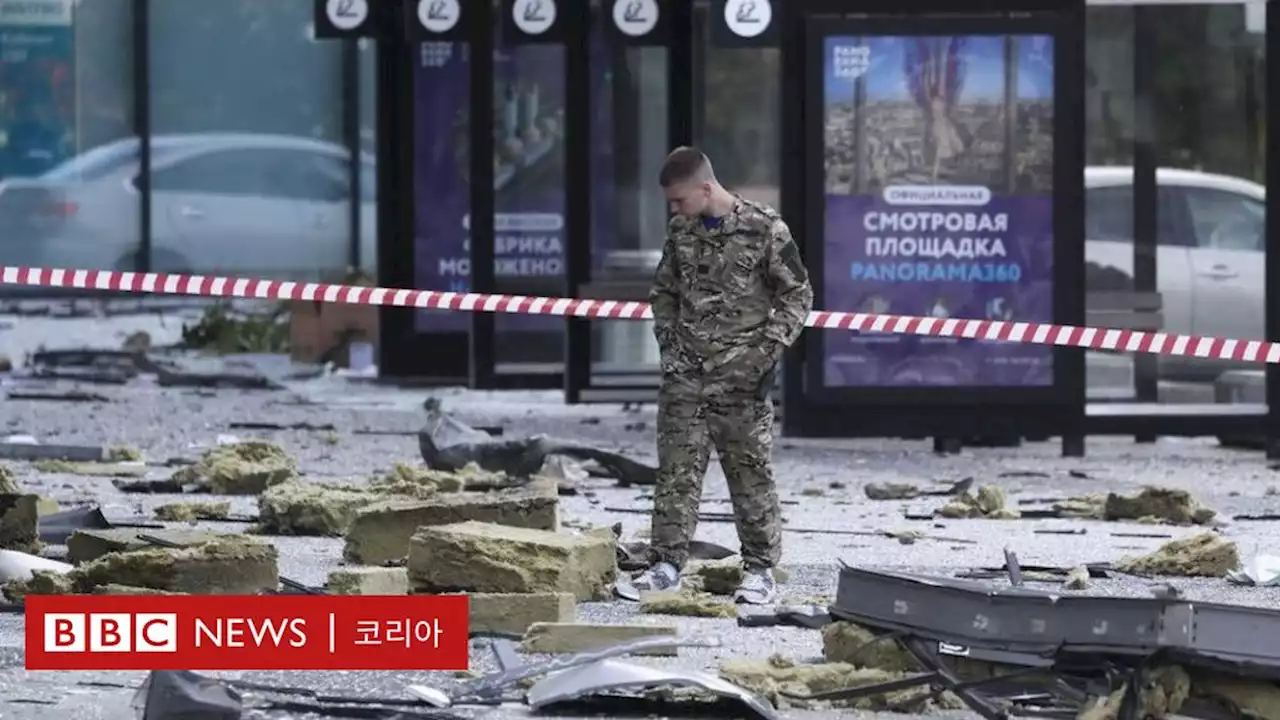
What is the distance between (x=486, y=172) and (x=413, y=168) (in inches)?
73.8

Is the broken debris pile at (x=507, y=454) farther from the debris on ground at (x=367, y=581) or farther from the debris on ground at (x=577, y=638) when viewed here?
the debris on ground at (x=577, y=638)

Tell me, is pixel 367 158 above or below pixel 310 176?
above

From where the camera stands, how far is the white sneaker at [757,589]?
10.5 meters

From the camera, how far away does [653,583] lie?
35.1 ft

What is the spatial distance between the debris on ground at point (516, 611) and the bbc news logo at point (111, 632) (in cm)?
100

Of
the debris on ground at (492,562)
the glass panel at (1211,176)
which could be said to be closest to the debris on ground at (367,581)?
the debris on ground at (492,562)

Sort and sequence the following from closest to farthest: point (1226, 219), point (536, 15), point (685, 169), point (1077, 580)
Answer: point (685, 169) < point (1077, 580) < point (1226, 219) < point (536, 15)

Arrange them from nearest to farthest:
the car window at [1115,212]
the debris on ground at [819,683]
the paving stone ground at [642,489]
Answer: the debris on ground at [819,683], the paving stone ground at [642,489], the car window at [1115,212]

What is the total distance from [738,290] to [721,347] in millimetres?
202

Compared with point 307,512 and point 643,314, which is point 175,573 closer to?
point 307,512

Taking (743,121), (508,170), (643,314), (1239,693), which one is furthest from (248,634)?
(508,170)

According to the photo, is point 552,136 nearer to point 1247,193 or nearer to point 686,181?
point 1247,193

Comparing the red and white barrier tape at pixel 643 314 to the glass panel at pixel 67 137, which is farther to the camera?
the glass panel at pixel 67 137

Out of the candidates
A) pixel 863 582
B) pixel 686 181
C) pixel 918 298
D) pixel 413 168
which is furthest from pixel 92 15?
pixel 863 582
